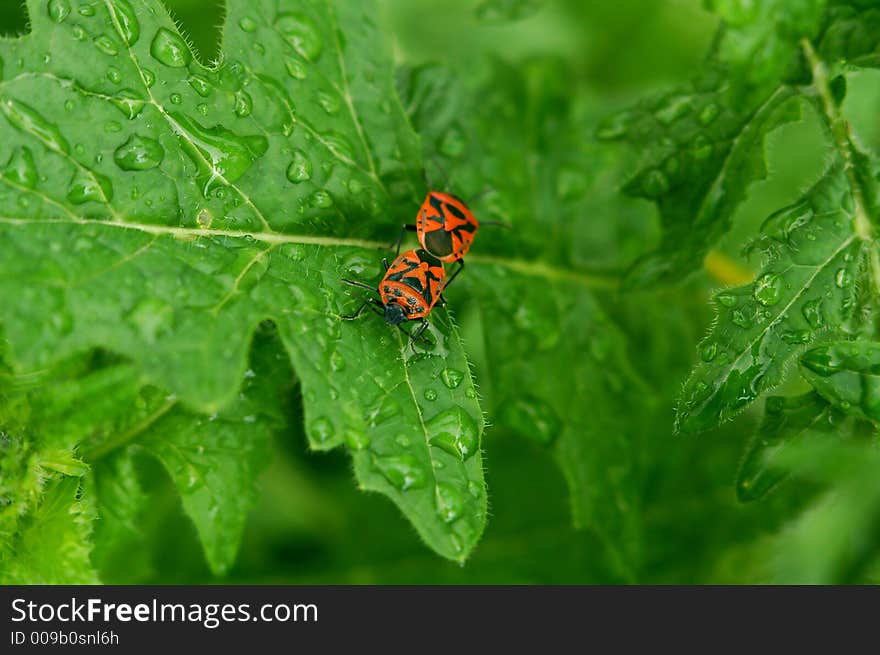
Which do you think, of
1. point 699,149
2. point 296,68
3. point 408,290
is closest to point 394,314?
point 408,290

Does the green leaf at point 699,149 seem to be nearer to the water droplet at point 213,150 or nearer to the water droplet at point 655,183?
the water droplet at point 655,183

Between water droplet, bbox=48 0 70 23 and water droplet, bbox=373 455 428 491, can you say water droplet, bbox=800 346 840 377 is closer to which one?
water droplet, bbox=373 455 428 491

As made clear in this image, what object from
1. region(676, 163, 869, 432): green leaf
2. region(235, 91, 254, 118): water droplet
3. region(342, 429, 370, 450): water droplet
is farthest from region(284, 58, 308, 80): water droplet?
region(676, 163, 869, 432): green leaf

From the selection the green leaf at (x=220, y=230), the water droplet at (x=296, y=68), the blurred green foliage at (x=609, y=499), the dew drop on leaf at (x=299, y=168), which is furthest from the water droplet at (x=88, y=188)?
the blurred green foliage at (x=609, y=499)

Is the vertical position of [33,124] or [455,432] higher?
[33,124]

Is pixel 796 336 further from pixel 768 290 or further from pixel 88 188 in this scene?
pixel 88 188
